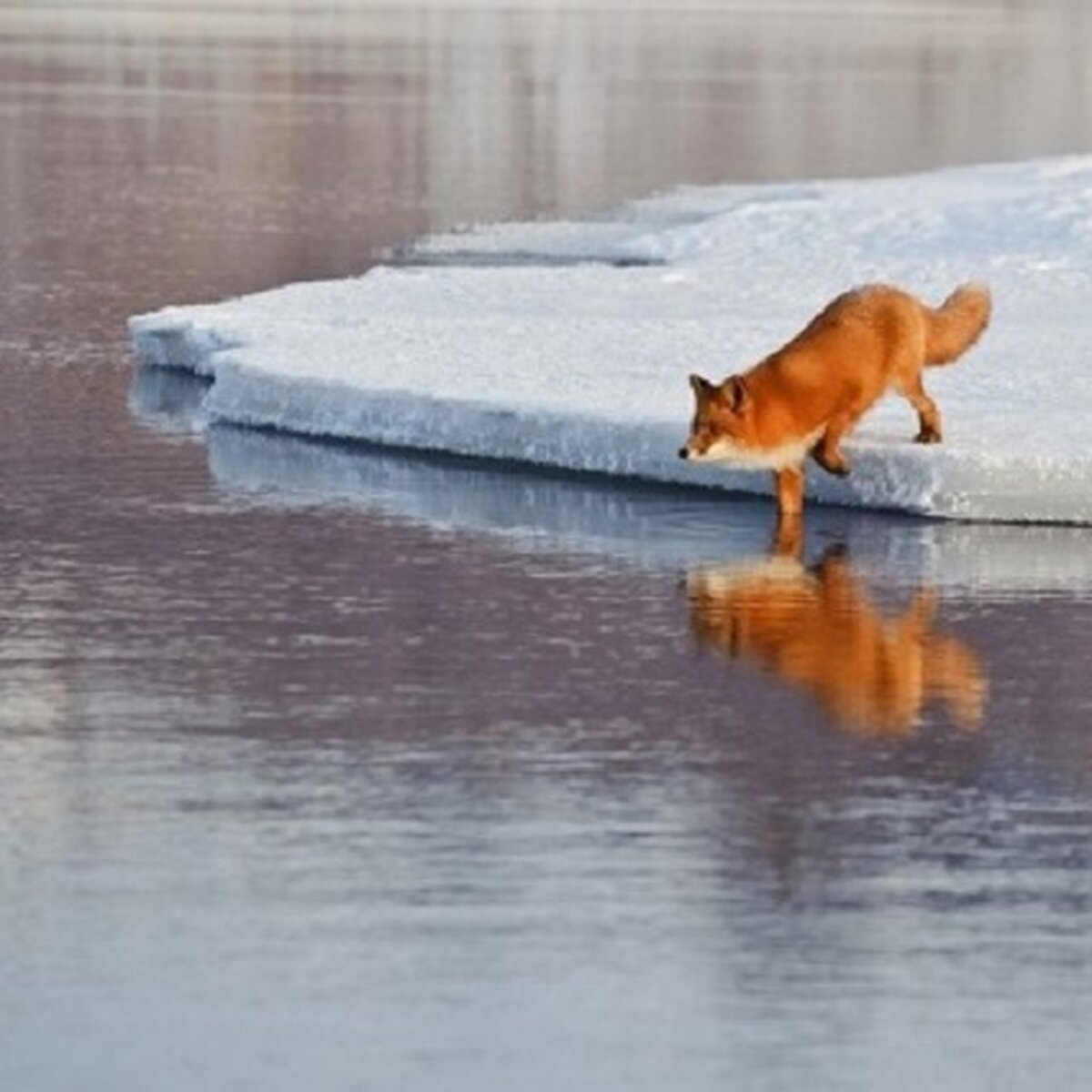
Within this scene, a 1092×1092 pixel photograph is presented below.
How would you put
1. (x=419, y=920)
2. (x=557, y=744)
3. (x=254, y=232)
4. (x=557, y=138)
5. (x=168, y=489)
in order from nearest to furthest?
(x=419, y=920) < (x=557, y=744) < (x=168, y=489) < (x=254, y=232) < (x=557, y=138)

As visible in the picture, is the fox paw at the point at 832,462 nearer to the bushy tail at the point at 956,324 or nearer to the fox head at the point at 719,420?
the fox head at the point at 719,420

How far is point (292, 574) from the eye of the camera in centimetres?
1141

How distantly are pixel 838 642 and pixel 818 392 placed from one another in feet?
5.57

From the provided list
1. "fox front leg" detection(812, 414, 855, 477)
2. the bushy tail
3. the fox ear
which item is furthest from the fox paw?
the bushy tail

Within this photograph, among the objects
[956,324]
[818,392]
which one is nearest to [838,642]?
[818,392]

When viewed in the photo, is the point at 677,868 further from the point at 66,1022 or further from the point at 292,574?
the point at 292,574

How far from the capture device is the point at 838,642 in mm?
10438

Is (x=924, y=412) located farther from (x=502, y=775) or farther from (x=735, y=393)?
(x=502, y=775)

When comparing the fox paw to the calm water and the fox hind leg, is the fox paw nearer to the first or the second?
the calm water

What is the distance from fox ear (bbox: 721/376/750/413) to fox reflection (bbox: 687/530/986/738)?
1.53 feet

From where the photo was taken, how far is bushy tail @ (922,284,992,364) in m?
12.9

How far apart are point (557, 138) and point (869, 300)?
22576mm

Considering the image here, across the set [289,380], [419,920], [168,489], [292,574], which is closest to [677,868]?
[419,920]

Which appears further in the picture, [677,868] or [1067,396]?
[1067,396]
